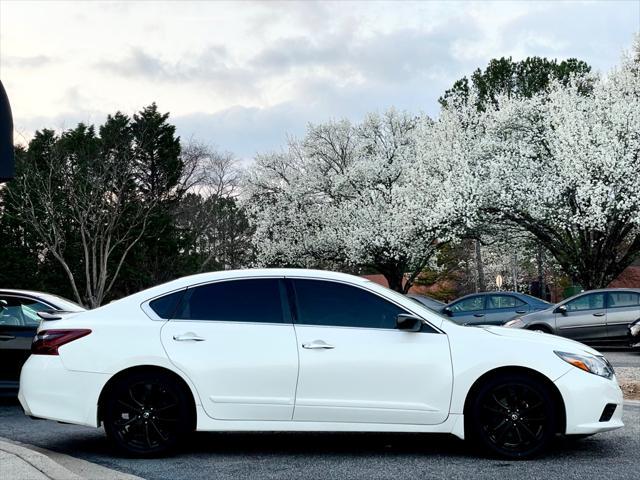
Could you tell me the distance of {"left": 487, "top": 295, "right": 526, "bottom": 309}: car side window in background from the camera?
2219cm

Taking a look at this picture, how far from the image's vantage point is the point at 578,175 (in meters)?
32.6

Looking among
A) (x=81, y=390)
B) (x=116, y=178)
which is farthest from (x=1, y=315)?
(x=116, y=178)

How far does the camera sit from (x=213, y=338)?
7.09 metres

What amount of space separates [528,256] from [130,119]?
87.5ft

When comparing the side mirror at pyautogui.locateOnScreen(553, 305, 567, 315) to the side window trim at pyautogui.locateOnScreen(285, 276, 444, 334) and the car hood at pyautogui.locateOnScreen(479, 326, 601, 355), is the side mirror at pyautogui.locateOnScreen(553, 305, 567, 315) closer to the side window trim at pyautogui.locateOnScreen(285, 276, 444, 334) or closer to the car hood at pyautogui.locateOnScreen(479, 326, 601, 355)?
the car hood at pyautogui.locateOnScreen(479, 326, 601, 355)

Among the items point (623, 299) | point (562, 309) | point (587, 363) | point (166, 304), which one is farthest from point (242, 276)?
point (623, 299)

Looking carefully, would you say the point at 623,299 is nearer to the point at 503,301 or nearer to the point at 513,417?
the point at 503,301

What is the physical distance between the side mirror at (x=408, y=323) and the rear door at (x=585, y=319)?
1323 centimetres

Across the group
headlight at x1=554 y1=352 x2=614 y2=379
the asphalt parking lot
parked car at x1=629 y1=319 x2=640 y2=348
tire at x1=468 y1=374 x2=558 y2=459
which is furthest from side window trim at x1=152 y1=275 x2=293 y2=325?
parked car at x1=629 y1=319 x2=640 y2=348

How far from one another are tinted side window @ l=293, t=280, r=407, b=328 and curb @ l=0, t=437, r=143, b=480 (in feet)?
6.23

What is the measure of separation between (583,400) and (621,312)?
13.2 m

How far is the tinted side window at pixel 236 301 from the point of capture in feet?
23.8

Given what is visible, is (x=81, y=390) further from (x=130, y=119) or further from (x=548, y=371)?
(x=130, y=119)

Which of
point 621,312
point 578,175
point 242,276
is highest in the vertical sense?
point 578,175
